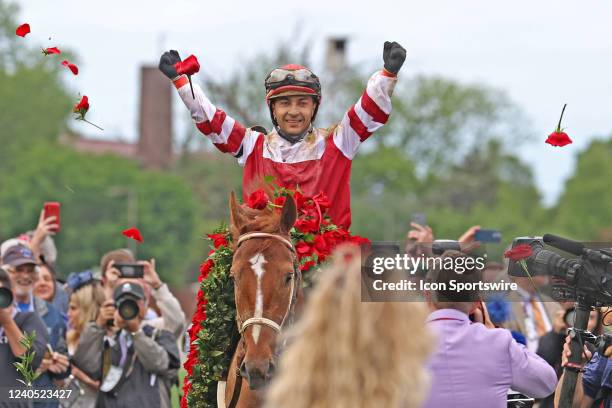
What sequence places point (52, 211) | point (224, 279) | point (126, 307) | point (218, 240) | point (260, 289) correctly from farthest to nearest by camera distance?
1. point (52, 211)
2. point (126, 307)
3. point (218, 240)
4. point (224, 279)
5. point (260, 289)

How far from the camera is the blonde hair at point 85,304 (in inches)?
429

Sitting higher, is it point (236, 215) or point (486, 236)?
point (486, 236)

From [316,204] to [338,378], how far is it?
3.58 meters

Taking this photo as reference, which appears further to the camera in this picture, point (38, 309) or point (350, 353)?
point (38, 309)

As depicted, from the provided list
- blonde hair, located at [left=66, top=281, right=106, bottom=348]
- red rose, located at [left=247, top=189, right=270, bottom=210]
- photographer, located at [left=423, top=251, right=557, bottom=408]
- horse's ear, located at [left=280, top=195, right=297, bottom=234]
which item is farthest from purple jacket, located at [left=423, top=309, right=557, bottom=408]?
blonde hair, located at [left=66, top=281, right=106, bottom=348]

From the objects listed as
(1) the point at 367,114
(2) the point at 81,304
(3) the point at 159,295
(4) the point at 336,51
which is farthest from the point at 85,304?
(4) the point at 336,51

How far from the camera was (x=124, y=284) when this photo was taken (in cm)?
994

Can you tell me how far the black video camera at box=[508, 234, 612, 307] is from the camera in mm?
6363

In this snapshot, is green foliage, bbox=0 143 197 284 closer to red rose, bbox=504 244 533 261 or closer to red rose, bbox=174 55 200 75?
red rose, bbox=174 55 200 75

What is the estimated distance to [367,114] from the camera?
7.69 metres

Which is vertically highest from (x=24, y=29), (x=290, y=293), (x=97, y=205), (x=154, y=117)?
(x=154, y=117)

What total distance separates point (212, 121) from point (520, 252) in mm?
2218

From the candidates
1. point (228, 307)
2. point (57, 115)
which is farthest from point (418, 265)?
point (57, 115)

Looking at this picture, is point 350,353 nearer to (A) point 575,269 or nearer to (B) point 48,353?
(A) point 575,269
